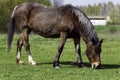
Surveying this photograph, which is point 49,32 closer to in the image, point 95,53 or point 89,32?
point 89,32

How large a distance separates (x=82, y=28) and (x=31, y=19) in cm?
226

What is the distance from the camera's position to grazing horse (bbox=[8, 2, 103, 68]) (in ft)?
42.9

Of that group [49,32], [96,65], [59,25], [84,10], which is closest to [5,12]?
[49,32]

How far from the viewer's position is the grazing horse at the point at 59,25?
42.9 feet

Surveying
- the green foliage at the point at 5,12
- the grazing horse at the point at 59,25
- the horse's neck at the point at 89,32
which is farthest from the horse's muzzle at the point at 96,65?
the green foliage at the point at 5,12

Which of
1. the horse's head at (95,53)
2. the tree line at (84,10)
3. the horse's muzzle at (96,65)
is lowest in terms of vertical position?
the tree line at (84,10)

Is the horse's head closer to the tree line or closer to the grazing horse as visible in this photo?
the grazing horse

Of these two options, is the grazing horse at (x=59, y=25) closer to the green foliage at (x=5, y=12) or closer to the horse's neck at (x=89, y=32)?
the horse's neck at (x=89, y=32)

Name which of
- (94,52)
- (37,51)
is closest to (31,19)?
(94,52)

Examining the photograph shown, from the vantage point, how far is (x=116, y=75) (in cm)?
1092

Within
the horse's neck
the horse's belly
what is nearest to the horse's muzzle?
the horse's neck

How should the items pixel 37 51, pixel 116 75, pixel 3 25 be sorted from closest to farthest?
pixel 116 75
pixel 37 51
pixel 3 25

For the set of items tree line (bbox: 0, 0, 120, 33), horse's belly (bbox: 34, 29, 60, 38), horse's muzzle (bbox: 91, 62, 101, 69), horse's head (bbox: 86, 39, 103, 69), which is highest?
horse's belly (bbox: 34, 29, 60, 38)

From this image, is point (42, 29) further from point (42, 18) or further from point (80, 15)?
point (80, 15)
